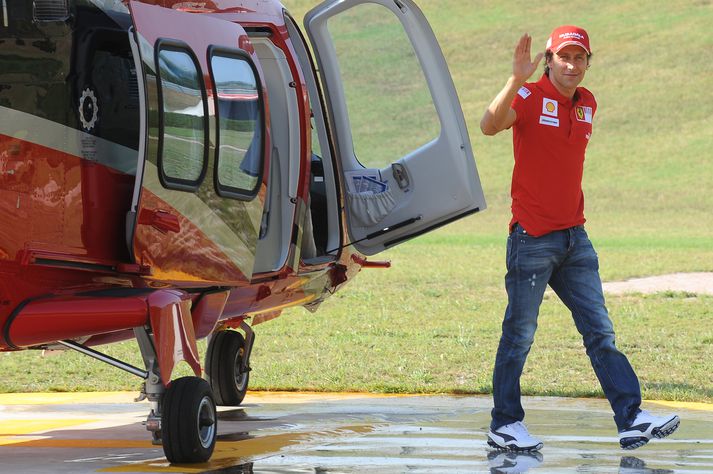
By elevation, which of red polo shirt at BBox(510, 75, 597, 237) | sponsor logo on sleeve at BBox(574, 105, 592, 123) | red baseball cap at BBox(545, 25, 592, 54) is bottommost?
red polo shirt at BBox(510, 75, 597, 237)

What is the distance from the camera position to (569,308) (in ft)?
25.5

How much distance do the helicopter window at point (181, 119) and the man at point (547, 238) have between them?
150 cm

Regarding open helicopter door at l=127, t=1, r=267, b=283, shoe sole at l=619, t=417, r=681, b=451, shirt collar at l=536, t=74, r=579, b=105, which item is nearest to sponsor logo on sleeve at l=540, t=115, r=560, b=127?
shirt collar at l=536, t=74, r=579, b=105

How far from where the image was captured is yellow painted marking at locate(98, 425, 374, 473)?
7.33m

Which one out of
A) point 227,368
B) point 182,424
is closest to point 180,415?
point 182,424

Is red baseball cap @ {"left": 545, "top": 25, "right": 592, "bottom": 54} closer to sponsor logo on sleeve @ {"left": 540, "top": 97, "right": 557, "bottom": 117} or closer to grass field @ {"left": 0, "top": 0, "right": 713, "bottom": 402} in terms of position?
sponsor logo on sleeve @ {"left": 540, "top": 97, "right": 557, "bottom": 117}

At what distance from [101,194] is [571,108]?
8.12 ft

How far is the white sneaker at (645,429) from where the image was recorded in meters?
7.50

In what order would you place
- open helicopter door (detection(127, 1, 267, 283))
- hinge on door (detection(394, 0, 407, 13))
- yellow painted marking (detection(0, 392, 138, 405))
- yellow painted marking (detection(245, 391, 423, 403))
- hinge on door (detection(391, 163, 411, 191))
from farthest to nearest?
yellow painted marking (detection(245, 391, 423, 403))
yellow painted marking (detection(0, 392, 138, 405))
hinge on door (detection(391, 163, 411, 191))
hinge on door (detection(394, 0, 407, 13))
open helicopter door (detection(127, 1, 267, 283))

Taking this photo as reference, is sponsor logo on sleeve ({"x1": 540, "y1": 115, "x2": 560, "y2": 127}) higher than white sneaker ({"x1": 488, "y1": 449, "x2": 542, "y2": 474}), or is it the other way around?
sponsor logo on sleeve ({"x1": 540, "y1": 115, "x2": 560, "y2": 127})

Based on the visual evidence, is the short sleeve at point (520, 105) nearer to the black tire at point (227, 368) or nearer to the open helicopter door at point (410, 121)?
the open helicopter door at point (410, 121)

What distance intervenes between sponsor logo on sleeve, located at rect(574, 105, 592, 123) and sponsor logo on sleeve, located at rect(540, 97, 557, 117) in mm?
125

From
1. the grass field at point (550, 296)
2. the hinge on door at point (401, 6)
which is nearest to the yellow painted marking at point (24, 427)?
the grass field at point (550, 296)

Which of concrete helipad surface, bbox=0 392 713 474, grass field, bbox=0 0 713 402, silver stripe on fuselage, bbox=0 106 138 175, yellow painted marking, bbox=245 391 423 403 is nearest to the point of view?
silver stripe on fuselage, bbox=0 106 138 175
